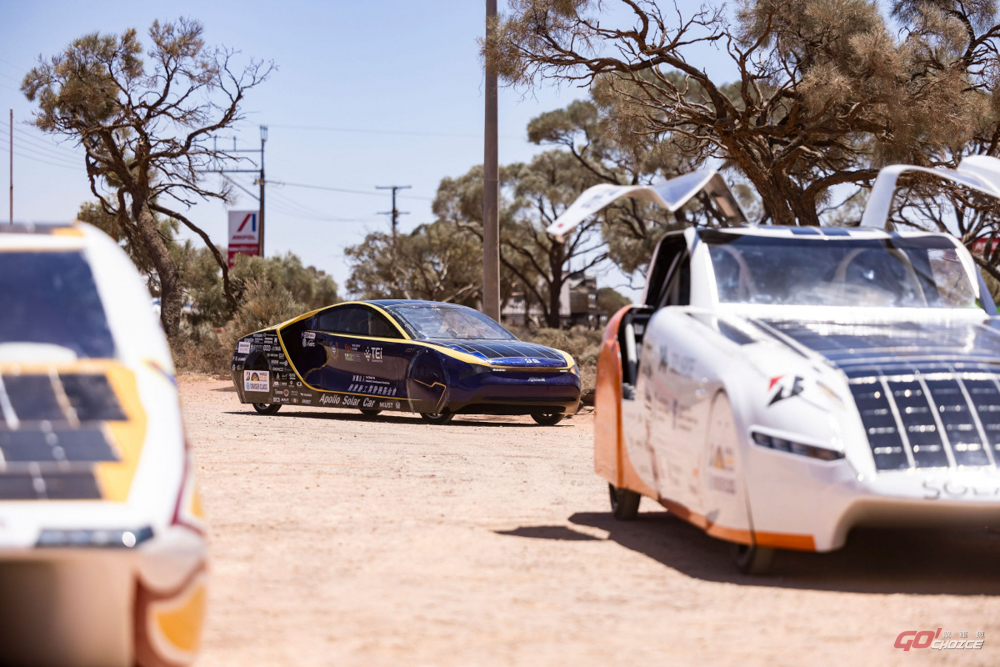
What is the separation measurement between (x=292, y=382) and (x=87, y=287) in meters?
10.0

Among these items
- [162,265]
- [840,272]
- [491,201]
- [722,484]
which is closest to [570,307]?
[162,265]

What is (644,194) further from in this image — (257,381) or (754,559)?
(257,381)

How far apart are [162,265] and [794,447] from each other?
72.8 ft

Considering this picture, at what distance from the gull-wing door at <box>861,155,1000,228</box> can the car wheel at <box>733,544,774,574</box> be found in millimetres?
2554

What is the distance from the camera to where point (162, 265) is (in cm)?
2488

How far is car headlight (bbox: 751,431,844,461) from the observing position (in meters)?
4.41

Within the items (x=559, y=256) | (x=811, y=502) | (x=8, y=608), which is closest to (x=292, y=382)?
(x=811, y=502)

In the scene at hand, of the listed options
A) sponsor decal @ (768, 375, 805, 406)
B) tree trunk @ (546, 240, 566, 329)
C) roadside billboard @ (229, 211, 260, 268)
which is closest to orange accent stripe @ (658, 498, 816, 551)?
sponsor decal @ (768, 375, 805, 406)

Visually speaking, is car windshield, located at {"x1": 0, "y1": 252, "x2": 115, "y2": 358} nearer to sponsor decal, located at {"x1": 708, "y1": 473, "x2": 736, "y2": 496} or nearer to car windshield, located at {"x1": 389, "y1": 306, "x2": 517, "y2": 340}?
sponsor decal, located at {"x1": 708, "y1": 473, "x2": 736, "y2": 496}

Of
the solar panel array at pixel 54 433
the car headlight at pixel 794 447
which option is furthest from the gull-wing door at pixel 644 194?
the solar panel array at pixel 54 433

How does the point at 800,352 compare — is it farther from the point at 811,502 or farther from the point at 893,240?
the point at 893,240

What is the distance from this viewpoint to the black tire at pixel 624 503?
6.32 m

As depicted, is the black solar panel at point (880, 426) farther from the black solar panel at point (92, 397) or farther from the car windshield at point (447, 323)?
the car windshield at point (447, 323)

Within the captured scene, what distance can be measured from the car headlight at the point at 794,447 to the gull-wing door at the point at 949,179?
2.42m
